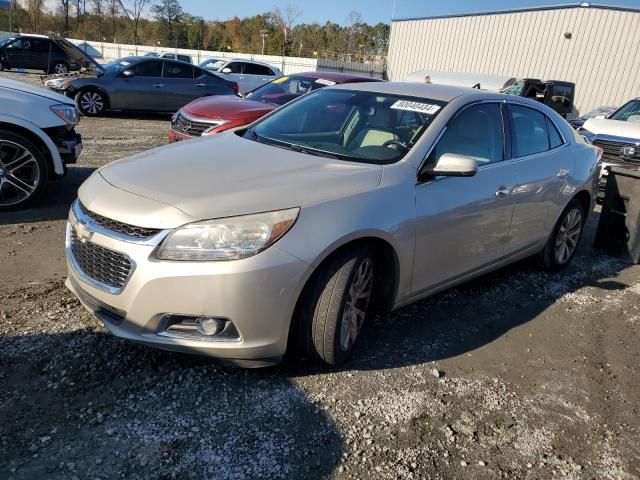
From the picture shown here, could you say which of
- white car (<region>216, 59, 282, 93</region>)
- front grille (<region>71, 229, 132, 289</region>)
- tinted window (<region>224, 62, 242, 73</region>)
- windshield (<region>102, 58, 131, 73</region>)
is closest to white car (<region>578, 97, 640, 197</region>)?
front grille (<region>71, 229, 132, 289</region>)

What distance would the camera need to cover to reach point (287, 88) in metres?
9.45

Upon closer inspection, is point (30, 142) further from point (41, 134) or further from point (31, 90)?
point (31, 90)

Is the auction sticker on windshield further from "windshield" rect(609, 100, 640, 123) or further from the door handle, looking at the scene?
"windshield" rect(609, 100, 640, 123)

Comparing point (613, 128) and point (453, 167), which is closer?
point (453, 167)

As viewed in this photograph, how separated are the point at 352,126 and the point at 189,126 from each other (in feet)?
13.6

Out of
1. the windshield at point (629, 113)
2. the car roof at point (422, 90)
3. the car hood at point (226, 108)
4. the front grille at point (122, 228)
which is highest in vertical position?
the car roof at point (422, 90)

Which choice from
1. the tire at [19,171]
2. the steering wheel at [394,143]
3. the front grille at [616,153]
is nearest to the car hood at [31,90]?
the tire at [19,171]

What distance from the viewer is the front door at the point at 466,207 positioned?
11.1 ft

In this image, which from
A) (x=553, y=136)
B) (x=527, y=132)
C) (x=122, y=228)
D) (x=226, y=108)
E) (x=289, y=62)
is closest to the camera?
(x=122, y=228)

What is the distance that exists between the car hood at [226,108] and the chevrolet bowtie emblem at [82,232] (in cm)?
466

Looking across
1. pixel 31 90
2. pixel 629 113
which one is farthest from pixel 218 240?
pixel 629 113

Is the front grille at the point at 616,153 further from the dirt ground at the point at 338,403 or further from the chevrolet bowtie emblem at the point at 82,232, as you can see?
the chevrolet bowtie emblem at the point at 82,232

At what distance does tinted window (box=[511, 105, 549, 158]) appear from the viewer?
14.0 feet

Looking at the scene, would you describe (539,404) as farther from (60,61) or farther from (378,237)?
(60,61)
